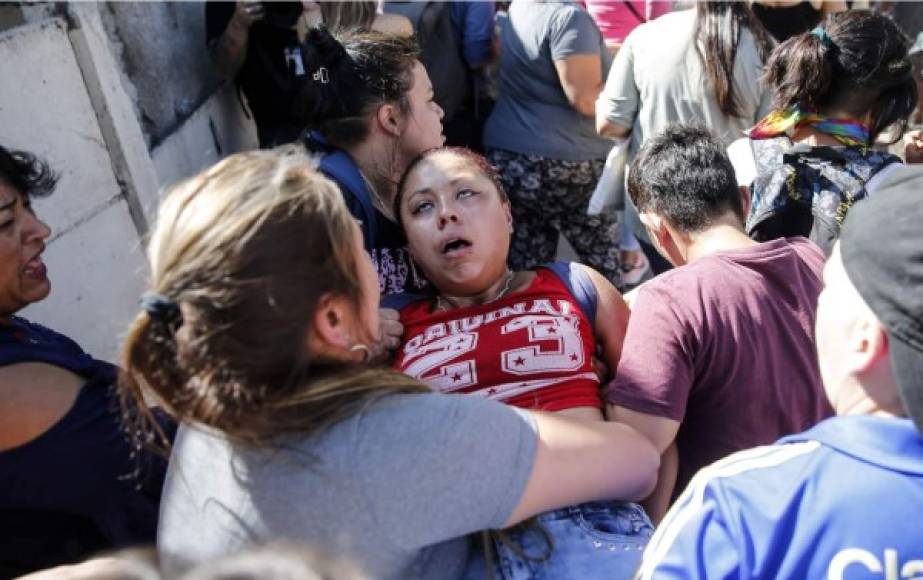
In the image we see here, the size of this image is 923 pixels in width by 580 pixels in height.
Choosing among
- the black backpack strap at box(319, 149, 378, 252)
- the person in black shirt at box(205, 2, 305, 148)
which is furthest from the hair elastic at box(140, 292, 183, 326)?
the person in black shirt at box(205, 2, 305, 148)

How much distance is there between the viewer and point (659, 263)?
3.26 m

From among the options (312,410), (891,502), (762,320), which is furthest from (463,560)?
(762,320)

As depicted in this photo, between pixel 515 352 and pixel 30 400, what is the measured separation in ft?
3.12

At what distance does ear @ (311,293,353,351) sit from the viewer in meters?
1.04

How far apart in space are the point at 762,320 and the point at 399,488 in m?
0.90

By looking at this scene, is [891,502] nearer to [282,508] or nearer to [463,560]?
[463,560]

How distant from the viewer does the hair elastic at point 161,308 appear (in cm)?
98

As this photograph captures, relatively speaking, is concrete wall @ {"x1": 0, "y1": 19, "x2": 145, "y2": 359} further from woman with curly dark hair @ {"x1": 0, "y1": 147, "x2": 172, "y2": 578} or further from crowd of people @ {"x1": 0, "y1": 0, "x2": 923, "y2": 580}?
woman with curly dark hair @ {"x1": 0, "y1": 147, "x2": 172, "y2": 578}

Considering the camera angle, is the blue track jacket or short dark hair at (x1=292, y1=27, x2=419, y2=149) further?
short dark hair at (x1=292, y1=27, x2=419, y2=149)

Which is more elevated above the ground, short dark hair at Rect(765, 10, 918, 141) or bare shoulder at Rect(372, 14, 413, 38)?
bare shoulder at Rect(372, 14, 413, 38)

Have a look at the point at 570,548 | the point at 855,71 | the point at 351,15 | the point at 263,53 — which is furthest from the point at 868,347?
the point at 263,53

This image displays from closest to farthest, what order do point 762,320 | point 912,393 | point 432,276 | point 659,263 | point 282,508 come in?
point 912,393
point 282,508
point 762,320
point 432,276
point 659,263

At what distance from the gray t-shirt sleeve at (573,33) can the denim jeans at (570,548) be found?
2.46 m

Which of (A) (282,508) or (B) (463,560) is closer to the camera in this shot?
(A) (282,508)
